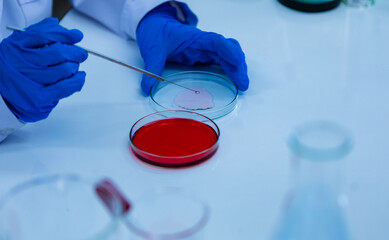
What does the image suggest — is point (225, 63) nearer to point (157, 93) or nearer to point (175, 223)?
point (157, 93)

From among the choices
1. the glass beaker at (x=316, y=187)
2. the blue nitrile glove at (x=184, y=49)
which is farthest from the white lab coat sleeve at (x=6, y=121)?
the glass beaker at (x=316, y=187)

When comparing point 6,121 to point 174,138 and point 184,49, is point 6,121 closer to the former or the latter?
point 174,138

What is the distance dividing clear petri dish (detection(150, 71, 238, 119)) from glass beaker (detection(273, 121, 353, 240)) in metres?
0.61

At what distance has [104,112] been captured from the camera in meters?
1.28

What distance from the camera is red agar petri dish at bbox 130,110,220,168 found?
1.06 meters

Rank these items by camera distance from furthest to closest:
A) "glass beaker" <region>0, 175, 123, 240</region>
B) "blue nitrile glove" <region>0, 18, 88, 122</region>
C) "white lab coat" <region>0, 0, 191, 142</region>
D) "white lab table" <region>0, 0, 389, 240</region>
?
"white lab coat" <region>0, 0, 191, 142</region>, "blue nitrile glove" <region>0, 18, 88, 122</region>, "white lab table" <region>0, 0, 389, 240</region>, "glass beaker" <region>0, 175, 123, 240</region>

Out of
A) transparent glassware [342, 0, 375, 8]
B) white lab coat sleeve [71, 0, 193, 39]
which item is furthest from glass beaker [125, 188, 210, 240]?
transparent glassware [342, 0, 375, 8]

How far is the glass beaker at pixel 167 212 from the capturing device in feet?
2.25

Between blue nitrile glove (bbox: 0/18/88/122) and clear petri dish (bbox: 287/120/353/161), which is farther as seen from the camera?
blue nitrile glove (bbox: 0/18/88/122)

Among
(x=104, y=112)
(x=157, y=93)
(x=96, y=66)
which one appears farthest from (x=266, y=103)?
(x=96, y=66)

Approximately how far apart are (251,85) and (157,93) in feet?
0.93

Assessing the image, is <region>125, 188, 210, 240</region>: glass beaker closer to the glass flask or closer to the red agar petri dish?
the red agar petri dish

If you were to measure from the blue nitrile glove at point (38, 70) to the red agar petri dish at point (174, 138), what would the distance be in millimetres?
217

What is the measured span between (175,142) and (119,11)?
787 mm
